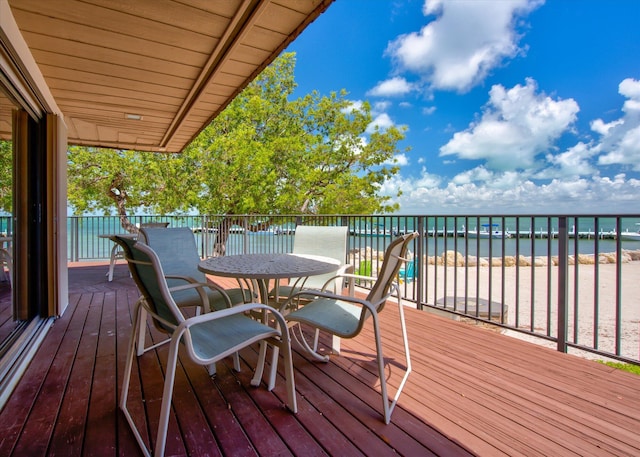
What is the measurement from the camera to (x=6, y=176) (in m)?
2.53

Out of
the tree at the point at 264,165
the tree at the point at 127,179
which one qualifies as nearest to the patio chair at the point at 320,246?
the tree at the point at 264,165

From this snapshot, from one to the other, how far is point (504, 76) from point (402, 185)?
137 ft

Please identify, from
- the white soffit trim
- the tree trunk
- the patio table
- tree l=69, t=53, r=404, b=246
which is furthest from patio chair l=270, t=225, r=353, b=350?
the tree trunk

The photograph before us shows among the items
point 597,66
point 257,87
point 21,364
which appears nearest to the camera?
point 21,364

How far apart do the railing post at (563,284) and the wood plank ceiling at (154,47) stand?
2.37 meters

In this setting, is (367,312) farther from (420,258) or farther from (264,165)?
(264,165)

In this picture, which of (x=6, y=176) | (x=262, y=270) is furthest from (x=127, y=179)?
(x=262, y=270)

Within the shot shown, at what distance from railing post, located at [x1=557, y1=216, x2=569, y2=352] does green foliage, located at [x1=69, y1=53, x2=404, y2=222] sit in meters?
7.58

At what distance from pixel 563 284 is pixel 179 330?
8.99 ft

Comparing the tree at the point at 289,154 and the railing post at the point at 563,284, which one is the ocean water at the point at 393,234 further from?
the tree at the point at 289,154

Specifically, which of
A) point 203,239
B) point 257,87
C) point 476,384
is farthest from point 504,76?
point 476,384

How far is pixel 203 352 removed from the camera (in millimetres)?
1505

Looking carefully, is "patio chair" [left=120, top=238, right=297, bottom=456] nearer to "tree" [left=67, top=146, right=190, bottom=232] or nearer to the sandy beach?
the sandy beach

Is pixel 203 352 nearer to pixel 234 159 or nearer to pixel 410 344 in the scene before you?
pixel 410 344
